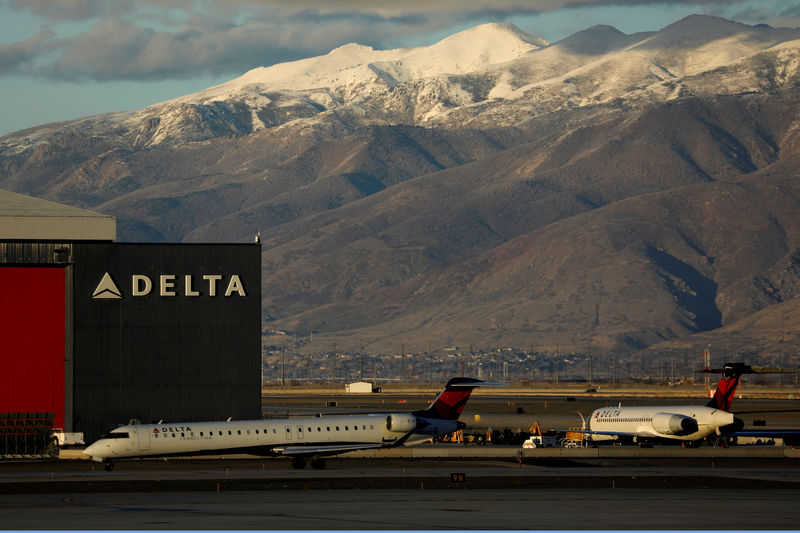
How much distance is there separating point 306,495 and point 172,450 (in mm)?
17279

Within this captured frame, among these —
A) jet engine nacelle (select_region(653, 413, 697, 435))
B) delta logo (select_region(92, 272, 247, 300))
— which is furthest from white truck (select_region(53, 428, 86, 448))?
jet engine nacelle (select_region(653, 413, 697, 435))

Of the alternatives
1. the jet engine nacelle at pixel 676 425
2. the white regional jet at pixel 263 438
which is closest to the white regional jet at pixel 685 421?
the jet engine nacelle at pixel 676 425

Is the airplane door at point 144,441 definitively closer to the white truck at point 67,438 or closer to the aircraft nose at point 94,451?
the aircraft nose at point 94,451

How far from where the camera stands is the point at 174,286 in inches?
3836

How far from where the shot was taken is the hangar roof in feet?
309

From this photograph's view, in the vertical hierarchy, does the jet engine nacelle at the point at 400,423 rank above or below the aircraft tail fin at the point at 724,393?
below

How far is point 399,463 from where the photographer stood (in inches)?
3204

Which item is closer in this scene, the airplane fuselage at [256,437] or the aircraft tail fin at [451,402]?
the airplane fuselage at [256,437]

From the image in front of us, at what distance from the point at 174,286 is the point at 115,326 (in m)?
5.13

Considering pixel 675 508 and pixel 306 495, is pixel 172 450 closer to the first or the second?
pixel 306 495

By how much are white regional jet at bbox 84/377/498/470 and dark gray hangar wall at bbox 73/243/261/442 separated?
15.2m

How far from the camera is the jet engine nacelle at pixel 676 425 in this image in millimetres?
90438

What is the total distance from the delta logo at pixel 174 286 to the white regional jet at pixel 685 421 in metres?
28.3

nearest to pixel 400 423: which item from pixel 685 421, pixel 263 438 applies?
pixel 263 438
